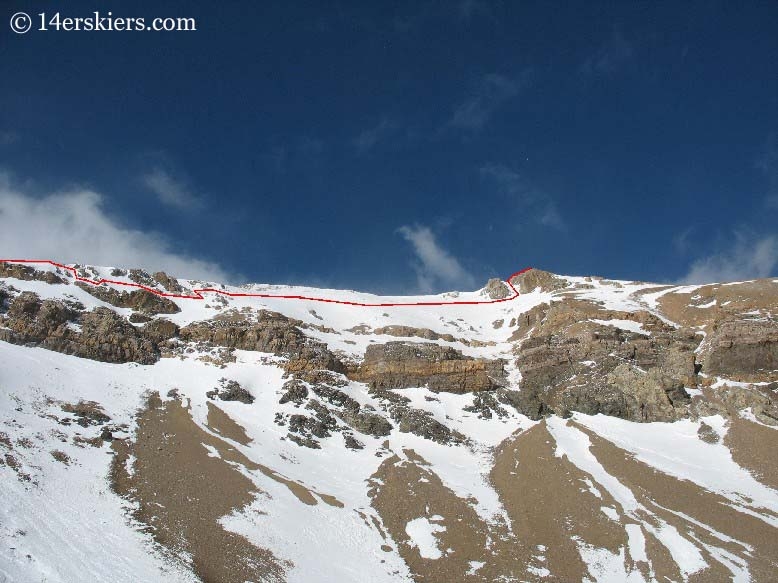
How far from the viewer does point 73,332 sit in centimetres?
6166

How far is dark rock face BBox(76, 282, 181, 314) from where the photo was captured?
246 ft

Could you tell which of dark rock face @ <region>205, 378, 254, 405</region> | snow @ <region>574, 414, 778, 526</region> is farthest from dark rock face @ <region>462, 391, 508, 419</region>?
dark rock face @ <region>205, 378, 254, 405</region>

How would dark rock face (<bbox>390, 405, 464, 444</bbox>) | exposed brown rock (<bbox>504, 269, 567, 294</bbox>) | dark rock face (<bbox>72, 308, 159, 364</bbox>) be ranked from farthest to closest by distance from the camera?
exposed brown rock (<bbox>504, 269, 567, 294</bbox>) → dark rock face (<bbox>72, 308, 159, 364</bbox>) → dark rock face (<bbox>390, 405, 464, 444</bbox>)

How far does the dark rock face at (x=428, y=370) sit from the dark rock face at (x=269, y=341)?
528cm

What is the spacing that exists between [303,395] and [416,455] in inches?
660

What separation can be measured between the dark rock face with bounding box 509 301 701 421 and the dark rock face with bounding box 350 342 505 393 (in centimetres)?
526

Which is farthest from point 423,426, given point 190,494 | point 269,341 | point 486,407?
point 190,494

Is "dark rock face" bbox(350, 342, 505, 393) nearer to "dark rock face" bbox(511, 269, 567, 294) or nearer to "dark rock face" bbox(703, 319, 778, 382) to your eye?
"dark rock face" bbox(703, 319, 778, 382)

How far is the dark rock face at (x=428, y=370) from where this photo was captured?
218 feet

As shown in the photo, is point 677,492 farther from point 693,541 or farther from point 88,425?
point 88,425

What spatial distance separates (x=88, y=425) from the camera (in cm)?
4288

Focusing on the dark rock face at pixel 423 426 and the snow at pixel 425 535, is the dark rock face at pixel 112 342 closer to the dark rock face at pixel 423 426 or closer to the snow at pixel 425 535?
the dark rock face at pixel 423 426

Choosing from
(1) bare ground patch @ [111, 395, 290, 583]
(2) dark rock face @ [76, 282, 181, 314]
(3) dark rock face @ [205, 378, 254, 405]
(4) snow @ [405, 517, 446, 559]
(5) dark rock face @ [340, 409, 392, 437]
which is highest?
(2) dark rock face @ [76, 282, 181, 314]

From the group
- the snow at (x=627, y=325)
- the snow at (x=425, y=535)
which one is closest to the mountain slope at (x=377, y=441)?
the snow at (x=425, y=535)
